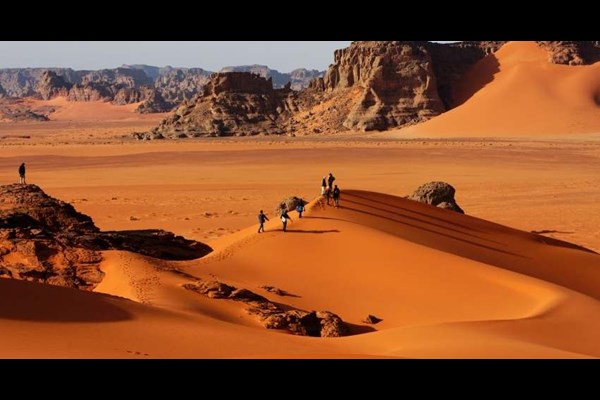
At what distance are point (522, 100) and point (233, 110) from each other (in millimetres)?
32189

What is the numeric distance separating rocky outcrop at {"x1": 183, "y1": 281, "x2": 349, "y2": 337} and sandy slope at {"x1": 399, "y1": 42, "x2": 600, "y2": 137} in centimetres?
6267

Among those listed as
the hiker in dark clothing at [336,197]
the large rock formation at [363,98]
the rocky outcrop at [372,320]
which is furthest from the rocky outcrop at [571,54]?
the rocky outcrop at [372,320]

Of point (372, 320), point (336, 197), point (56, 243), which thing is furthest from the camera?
point (336, 197)

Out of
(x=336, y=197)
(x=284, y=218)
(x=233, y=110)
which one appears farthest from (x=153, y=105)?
(x=284, y=218)

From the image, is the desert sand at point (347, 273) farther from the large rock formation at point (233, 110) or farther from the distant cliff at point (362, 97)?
the large rock formation at point (233, 110)

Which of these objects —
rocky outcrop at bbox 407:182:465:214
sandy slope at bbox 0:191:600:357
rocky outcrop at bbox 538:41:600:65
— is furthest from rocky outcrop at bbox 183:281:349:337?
rocky outcrop at bbox 538:41:600:65

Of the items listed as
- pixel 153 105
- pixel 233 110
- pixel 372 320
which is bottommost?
pixel 372 320

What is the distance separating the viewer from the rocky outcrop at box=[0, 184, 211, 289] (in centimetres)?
1098

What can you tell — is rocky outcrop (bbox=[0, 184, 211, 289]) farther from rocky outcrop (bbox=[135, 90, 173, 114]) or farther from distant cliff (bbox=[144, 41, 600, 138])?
rocky outcrop (bbox=[135, 90, 173, 114])

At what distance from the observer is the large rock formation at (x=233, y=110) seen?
78.8 meters

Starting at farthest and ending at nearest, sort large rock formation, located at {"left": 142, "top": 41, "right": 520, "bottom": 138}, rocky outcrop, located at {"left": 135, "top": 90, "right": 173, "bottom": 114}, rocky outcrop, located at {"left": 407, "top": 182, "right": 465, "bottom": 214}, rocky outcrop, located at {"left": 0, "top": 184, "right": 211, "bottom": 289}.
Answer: rocky outcrop, located at {"left": 135, "top": 90, "right": 173, "bottom": 114} < large rock formation, located at {"left": 142, "top": 41, "right": 520, "bottom": 138} < rocky outcrop, located at {"left": 407, "top": 182, "right": 465, "bottom": 214} < rocky outcrop, located at {"left": 0, "top": 184, "right": 211, "bottom": 289}

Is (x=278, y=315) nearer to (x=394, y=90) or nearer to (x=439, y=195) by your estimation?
(x=439, y=195)

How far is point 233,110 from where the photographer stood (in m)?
81.9
